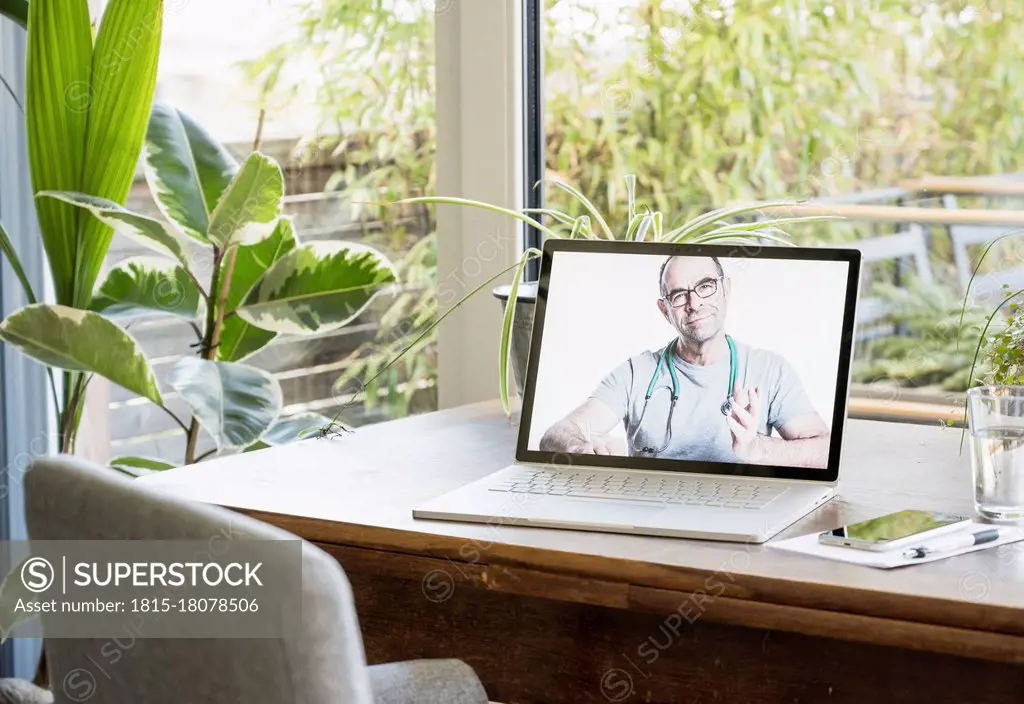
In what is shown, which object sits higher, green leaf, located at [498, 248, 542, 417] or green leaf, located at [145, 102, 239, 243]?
green leaf, located at [145, 102, 239, 243]

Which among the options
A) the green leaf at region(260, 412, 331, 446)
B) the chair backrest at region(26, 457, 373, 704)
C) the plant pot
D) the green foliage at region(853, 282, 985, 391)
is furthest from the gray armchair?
the green foliage at region(853, 282, 985, 391)

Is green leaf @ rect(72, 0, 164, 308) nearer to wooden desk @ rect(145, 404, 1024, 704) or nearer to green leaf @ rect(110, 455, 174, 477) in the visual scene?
green leaf @ rect(110, 455, 174, 477)

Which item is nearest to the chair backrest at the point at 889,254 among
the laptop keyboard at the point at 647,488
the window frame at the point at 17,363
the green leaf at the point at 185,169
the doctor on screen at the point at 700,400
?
the doctor on screen at the point at 700,400

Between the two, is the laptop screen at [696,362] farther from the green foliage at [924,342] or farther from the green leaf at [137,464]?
the green leaf at [137,464]

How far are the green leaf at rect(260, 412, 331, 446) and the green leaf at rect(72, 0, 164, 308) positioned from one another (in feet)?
1.08

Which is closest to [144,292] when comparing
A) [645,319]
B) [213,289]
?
[213,289]

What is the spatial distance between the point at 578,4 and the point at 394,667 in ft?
3.67

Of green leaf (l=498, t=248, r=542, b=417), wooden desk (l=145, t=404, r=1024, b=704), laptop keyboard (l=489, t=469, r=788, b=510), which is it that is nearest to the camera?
wooden desk (l=145, t=404, r=1024, b=704)

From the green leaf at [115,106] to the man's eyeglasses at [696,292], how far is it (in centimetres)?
84

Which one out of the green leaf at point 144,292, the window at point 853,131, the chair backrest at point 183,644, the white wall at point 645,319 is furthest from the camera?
the green leaf at point 144,292

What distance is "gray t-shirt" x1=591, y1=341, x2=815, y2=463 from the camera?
1.26m

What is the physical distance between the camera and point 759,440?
1.25 m

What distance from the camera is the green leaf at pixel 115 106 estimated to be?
5.59 feet

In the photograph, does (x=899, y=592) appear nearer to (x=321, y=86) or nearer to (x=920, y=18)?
(x=920, y=18)
